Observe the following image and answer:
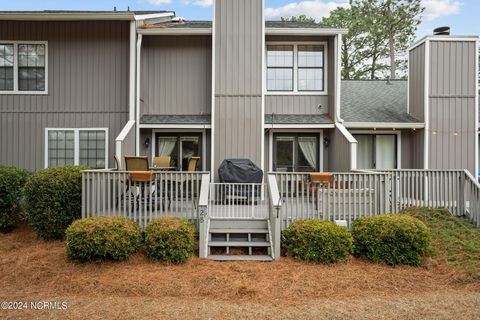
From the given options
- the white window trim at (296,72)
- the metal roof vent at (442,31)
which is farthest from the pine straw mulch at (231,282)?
the metal roof vent at (442,31)

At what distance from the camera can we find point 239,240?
22.9 feet

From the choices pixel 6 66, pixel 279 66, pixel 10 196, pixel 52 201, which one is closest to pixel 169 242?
pixel 52 201

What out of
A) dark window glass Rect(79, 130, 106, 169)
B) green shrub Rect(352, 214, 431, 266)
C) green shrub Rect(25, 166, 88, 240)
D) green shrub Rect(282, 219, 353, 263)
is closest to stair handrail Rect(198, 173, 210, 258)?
green shrub Rect(282, 219, 353, 263)

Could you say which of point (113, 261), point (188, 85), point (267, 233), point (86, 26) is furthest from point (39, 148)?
point (267, 233)

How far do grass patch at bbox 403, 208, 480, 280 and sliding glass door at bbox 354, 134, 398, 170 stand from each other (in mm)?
3209

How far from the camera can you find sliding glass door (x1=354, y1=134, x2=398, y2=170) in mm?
11266

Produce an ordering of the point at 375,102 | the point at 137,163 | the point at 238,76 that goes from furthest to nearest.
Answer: the point at 375,102 < the point at 238,76 < the point at 137,163

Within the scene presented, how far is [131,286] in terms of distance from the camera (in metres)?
5.41

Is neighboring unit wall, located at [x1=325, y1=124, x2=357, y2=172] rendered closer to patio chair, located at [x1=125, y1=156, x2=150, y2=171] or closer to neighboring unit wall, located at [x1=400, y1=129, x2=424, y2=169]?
neighboring unit wall, located at [x1=400, y1=129, x2=424, y2=169]

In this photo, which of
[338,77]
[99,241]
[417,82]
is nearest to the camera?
[99,241]

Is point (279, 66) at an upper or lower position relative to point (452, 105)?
upper

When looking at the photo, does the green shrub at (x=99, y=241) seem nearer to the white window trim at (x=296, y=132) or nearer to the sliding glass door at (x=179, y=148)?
the sliding glass door at (x=179, y=148)

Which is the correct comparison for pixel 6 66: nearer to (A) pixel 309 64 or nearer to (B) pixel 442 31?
(A) pixel 309 64

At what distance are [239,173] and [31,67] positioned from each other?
279 inches
